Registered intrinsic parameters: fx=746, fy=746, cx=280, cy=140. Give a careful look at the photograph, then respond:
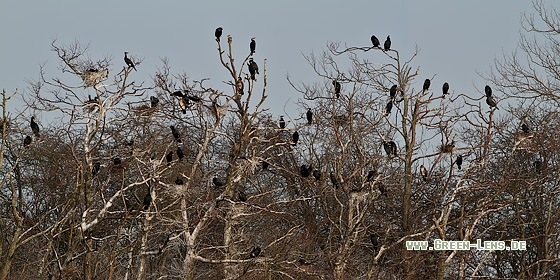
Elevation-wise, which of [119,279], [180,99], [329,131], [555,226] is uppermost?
[329,131]

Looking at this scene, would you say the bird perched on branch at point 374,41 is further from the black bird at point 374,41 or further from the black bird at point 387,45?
the black bird at point 387,45

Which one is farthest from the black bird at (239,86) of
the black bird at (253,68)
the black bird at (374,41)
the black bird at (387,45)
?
the black bird at (387,45)

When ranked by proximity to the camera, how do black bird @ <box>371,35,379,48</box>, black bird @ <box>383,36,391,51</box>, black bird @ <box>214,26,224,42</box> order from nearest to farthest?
1. black bird @ <box>214,26,224,42</box>
2. black bird @ <box>371,35,379,48</box>
3. black bird @ <box>383,36,391,51</box>

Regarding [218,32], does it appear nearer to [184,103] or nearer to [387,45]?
[184,103]

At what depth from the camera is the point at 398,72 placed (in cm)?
2041

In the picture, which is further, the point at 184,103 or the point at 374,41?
the point at 374,41

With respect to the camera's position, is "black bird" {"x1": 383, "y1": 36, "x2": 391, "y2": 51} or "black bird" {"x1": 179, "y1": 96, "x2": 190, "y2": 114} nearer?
"black bird" {"x1": 179, "y1": 96, "x2": 190, "y2": 114}

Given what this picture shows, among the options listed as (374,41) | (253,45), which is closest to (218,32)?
(253,45)

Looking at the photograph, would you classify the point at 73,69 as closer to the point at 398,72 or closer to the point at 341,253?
the point at 341,253

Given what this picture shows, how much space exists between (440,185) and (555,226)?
3.42 metres

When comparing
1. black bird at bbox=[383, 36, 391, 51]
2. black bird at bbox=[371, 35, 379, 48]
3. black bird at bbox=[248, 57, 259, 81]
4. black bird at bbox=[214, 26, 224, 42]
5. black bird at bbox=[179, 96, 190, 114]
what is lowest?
black bird at bbox=[179, 96, 190, 114]

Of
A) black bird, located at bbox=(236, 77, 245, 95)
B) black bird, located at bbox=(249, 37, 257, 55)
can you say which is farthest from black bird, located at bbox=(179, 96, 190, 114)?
black bird, located at bbox=(249, 37, 257, 55)

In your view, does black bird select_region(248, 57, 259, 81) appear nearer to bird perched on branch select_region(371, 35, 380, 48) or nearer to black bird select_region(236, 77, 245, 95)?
black bird select_region(236, 77, 245, 95)

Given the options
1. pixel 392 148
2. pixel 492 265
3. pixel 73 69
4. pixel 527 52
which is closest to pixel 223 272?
pixel 392 148
